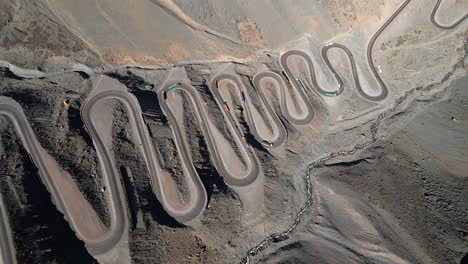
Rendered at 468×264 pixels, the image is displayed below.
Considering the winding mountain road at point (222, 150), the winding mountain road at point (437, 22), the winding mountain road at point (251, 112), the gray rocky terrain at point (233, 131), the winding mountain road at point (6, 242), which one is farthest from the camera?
the winding mountain road at point (437, 22)

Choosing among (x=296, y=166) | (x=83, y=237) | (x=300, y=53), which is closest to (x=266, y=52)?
(x=300, y=53)

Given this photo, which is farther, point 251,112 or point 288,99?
point 288,99

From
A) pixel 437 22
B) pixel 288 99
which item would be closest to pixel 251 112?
pixel 288 99

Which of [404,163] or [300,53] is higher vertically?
[300,53]

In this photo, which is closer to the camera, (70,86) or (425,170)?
(425,170)

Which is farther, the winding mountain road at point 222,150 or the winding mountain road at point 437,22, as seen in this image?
the winding mountain road at point 437,22

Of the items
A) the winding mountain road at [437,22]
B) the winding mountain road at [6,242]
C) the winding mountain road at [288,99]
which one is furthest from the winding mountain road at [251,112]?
the winding mountain road at [437,22]

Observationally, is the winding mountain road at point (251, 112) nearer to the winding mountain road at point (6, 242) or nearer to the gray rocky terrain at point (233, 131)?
the gray rocky terrain at point (233, 131)

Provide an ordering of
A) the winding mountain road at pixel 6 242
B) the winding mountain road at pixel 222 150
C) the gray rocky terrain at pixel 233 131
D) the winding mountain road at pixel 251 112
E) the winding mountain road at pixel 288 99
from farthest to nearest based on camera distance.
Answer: the winding mountain road at pixel 288 99
the winding mountain road at pixel 251 112
the winding mountain road at pixel 222 150
the gray rocky terrain at pixel 233 131
the winding mountain road at pixel 6 242

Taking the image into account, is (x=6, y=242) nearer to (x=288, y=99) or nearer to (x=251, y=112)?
(x=251, y=112)

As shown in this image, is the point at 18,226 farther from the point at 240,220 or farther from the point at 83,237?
the point at 240,220

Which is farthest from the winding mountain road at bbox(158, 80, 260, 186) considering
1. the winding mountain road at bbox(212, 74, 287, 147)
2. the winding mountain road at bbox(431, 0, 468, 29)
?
the winding mountain road at bbox(431, 0, 468, 29)
